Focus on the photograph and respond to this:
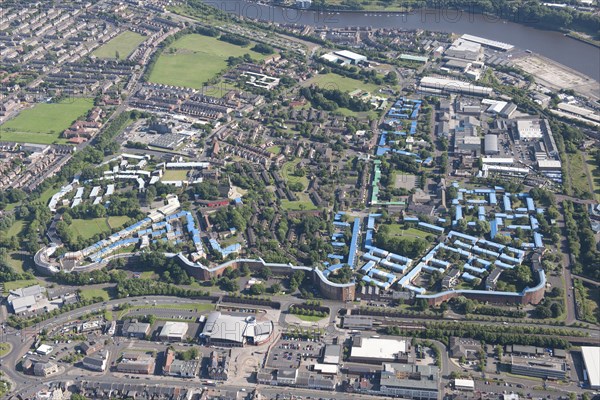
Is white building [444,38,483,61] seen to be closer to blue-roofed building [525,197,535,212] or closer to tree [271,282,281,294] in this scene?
blue-roofed building [525,197,535,212]

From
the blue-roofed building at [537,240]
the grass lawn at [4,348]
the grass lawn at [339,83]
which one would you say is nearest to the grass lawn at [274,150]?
the grass lawn at [339,83]

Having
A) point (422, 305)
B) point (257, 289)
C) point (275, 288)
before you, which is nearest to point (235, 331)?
point (257, 289)

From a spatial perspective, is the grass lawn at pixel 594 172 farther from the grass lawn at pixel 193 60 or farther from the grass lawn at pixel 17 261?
the grass lawn at pixel 17 261

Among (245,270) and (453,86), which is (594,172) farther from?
(245,270)

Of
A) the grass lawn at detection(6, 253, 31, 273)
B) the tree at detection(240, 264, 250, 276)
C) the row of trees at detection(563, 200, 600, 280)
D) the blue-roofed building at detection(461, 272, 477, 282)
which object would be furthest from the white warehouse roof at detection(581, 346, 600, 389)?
the grass lawn at detection(6, 253, 31, 273)

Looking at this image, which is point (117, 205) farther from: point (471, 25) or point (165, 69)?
point (471, 25)

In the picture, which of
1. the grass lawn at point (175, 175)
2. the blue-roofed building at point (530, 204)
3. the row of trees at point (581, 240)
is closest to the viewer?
the row of trees at point (581, 240)

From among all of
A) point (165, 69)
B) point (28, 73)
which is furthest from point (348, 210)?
point (28, 73)

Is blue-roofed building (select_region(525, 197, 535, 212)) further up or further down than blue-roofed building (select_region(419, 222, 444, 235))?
further up
